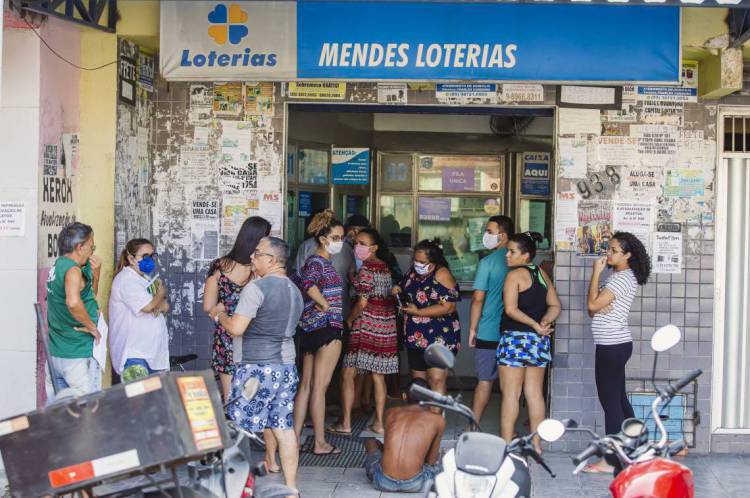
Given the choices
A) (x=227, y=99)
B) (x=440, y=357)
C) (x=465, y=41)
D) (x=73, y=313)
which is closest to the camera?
(x=440, y=357)

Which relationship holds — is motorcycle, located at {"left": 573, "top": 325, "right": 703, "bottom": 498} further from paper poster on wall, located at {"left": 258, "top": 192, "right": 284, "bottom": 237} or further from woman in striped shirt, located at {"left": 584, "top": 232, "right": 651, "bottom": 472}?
paper poster on wall, located at {"left": 258, "top": 192, "right": 284, "bottom": 237}

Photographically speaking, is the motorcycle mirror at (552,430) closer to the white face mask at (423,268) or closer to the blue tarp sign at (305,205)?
the white face mask at (423,268)

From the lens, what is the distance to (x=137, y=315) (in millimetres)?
6992

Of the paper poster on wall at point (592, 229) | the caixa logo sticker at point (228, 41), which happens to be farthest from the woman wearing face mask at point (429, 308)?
the caixa logo sticker at point (228, 41)

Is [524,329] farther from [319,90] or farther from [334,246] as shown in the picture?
[319,90]

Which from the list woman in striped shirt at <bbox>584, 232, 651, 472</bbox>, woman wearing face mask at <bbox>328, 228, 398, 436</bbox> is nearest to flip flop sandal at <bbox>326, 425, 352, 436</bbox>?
woman wearing face mask at <bbox>328, 228, 398, 436</bbox>

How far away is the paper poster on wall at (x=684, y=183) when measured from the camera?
25.9ft

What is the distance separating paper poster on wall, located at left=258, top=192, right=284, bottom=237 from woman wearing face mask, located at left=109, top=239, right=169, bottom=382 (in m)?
1.27

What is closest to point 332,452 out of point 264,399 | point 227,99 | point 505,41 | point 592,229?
point 264,399

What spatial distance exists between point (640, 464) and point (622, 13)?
424 centimetres

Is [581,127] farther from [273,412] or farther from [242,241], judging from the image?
[273,412]

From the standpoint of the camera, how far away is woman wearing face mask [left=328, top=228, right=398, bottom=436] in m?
8.46

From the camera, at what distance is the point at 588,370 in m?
7.95

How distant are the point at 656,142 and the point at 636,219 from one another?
0.64m
